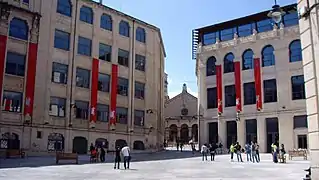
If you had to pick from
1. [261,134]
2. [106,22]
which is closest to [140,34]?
[106,22]

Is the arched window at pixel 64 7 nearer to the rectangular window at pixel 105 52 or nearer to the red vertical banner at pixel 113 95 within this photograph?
the rectangular window at pixel 105 52

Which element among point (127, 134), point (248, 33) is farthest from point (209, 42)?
point (127, 134)


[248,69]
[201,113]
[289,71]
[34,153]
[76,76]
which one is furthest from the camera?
[201,113]

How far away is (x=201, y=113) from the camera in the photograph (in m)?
50.1

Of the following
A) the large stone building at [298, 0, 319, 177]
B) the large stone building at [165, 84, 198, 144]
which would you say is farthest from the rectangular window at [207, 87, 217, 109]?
the large stone building at [298, 0, 319, 177]

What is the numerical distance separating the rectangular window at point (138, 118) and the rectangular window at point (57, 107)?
9.62 metres

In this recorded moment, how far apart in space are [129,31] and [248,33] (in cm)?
1531

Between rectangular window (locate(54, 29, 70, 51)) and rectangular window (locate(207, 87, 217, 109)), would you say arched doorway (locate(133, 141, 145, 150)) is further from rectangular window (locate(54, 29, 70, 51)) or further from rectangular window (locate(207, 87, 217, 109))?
rectangular window (locate(54, 29, 70, 51))

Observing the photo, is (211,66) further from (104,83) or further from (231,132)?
(104,83)

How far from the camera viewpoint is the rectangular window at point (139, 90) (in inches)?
1805

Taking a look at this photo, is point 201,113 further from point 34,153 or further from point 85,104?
point 34,153

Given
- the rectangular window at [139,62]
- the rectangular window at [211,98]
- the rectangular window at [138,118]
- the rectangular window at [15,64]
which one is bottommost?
the rectangular window at [138,118]

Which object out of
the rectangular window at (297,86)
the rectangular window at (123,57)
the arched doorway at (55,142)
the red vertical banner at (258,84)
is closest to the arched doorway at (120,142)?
the arched doorway at (55,142)

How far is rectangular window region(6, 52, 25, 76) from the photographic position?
116 ft
